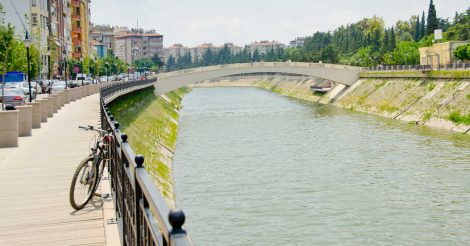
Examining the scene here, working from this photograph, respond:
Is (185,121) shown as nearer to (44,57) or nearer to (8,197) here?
(44,57)

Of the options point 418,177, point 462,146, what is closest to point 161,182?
point 418,177

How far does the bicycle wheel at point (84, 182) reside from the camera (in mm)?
10711

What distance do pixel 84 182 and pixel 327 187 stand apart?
59.5 ft

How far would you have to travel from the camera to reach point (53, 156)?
17094 mm

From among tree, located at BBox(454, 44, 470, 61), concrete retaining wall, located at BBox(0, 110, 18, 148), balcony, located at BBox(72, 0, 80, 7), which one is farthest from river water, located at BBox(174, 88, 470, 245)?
balcony, located at BBox(72, 0, 80, 7)

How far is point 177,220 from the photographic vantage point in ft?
11.0

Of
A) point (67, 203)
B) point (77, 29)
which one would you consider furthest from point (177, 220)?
point (77, 29)

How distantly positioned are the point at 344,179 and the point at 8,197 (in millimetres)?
19962

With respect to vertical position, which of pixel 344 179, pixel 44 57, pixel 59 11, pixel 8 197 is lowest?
pixel 344 179

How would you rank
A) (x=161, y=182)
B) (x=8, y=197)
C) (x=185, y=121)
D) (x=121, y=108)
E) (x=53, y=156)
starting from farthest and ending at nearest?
(x=185, y=121) → (x=121, y=108) → (x=161, y=182) → (x=53, y=156) → (x=8, y=197)

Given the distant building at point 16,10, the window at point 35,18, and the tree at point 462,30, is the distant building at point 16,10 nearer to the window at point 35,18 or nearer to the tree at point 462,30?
the window at point 35,18

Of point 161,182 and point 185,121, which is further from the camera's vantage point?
point 185,121

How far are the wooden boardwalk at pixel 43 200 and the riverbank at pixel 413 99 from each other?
35.4 metres

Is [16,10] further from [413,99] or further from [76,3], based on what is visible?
[413,99]
